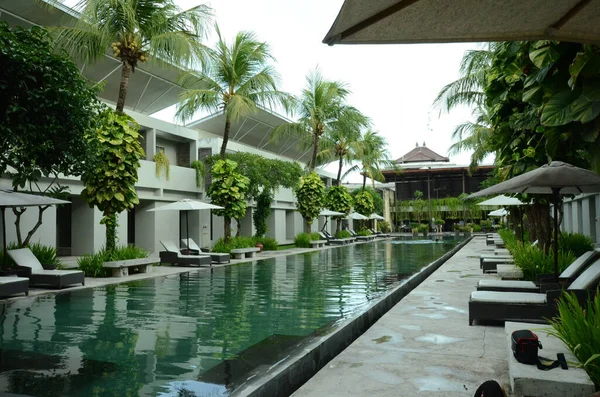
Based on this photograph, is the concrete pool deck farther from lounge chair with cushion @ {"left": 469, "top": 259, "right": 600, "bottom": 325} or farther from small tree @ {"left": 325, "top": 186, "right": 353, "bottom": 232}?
small tree @ {"left": 325, "top": 186, "right": 353, "bottom": 232}

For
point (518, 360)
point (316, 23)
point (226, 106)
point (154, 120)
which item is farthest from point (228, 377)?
point (154, 120)

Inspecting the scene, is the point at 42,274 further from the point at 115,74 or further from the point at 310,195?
the point at 310,195

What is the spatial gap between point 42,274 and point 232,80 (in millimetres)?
11200

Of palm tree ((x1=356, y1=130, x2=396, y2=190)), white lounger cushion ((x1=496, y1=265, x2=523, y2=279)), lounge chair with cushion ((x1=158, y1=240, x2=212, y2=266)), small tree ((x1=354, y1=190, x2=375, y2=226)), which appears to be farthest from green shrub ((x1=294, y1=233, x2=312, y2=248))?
white lounger cushion ((x1=496, y1=265, x2=523, y2=279))

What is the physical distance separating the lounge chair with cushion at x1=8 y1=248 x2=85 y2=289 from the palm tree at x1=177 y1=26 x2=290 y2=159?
9219 millimetres

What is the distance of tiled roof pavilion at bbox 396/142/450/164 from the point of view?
67000 mm

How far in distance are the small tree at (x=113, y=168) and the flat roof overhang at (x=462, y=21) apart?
39.5ft

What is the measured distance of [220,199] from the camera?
2045 cm

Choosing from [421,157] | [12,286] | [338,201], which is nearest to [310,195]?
[338,201]

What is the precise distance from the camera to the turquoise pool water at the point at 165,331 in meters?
4.89

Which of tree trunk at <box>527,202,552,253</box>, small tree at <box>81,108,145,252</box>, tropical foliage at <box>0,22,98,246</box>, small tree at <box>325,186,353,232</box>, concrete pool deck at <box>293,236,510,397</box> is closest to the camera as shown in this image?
concrete pool deck at <box>293,236,510,397</box>

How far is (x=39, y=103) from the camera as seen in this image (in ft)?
25.9

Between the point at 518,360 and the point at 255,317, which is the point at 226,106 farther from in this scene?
the point at 518,360

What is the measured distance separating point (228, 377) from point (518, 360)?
264 centimetres
